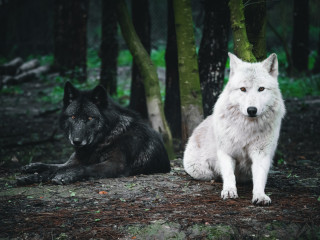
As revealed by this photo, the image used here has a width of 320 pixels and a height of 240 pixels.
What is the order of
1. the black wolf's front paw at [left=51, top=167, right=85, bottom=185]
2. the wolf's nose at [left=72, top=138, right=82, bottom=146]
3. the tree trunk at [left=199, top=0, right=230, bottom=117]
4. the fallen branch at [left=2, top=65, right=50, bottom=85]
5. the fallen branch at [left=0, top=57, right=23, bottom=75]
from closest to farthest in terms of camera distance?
the black wolf's front paw at [left=51, top=167, right=85, bottom=185] → the wolf's nose at [left=72, top=138, right=82, bottom=146] → the tree trunk at [left=199, top=0, right=230, bottom=117] → the fallen branch at [left=2, top=65, right=50, bottom=85] → the fallen branch at [left=0, top=57, right=23, bottom=75]

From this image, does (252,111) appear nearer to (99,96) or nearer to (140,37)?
(99,96)

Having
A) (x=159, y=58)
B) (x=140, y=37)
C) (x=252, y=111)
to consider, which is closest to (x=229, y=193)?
(x=252, y=111)

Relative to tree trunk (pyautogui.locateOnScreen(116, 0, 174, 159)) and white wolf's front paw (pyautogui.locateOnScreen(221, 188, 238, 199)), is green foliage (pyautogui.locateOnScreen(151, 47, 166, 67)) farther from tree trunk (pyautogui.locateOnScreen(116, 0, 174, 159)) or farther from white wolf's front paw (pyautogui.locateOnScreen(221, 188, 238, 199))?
white wolf's front paw (pyautogui.locateOnScreen(221, 188, 238, 199))

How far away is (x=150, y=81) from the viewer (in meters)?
6.48

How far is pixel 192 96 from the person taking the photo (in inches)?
242

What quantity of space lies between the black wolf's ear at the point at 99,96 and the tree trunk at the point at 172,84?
3.52 metres

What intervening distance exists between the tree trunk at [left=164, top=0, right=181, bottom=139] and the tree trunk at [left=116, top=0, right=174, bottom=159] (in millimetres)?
1943

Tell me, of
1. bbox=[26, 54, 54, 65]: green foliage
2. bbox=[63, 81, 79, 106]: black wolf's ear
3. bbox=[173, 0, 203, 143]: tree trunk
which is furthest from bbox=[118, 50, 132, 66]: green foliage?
bbox=[63, 81, 79, 106]: black wolf's ear

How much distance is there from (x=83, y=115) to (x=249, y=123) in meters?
2.24

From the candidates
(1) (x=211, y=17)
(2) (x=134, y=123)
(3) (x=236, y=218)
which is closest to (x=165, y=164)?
(2) (x=134, y=123)

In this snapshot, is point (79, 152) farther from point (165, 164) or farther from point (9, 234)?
point (9, 234)

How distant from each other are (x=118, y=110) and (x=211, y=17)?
10.2 ft

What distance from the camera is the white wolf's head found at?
12.0 feet

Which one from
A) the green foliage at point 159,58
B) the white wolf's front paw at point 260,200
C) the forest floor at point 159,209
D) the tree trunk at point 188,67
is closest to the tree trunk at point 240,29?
the tree trunk at point 188,67
